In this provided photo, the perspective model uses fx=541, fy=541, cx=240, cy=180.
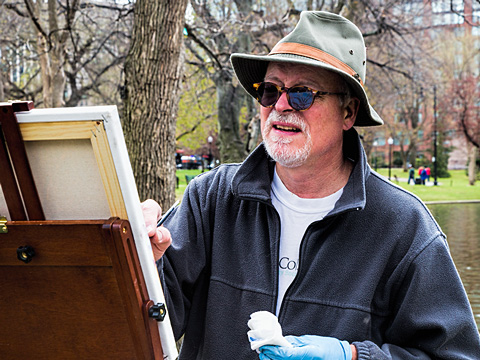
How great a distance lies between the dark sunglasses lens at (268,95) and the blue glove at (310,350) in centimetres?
92

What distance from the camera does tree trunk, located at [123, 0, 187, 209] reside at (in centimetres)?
451

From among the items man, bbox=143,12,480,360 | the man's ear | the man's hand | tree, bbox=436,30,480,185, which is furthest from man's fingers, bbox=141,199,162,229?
tree, bbox=436,30,480,185

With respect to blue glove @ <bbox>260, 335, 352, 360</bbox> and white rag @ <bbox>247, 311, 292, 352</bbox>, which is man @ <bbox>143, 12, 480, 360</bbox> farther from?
white rag @ <bbox>247, 311, 292, 352</bbox>

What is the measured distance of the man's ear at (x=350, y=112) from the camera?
7.46 ft

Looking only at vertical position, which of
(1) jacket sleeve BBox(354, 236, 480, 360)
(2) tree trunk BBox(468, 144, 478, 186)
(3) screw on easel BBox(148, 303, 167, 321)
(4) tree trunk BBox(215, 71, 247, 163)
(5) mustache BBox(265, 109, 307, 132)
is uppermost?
(5) mustache BBox(265, 109, 307, 132)

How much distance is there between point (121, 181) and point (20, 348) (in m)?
0.57

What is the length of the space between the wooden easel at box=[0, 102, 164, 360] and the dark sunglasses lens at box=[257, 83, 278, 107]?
1008mm

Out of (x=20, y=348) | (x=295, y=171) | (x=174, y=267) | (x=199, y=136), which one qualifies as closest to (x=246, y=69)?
(x=295, y=171)

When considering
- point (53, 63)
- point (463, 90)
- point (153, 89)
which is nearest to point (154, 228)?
point (153, 89)

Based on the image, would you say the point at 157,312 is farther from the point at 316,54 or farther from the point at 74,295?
the point at 316,54

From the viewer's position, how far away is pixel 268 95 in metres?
2.17

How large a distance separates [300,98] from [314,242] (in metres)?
0.56

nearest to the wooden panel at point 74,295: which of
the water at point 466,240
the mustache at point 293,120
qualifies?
the mustache at point 293,120

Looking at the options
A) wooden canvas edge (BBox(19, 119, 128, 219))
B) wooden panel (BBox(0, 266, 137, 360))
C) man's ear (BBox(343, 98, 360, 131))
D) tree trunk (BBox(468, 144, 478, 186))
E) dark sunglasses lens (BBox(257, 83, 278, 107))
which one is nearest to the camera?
wooden canvas edge (BBox(19, 119, 128, 219))
